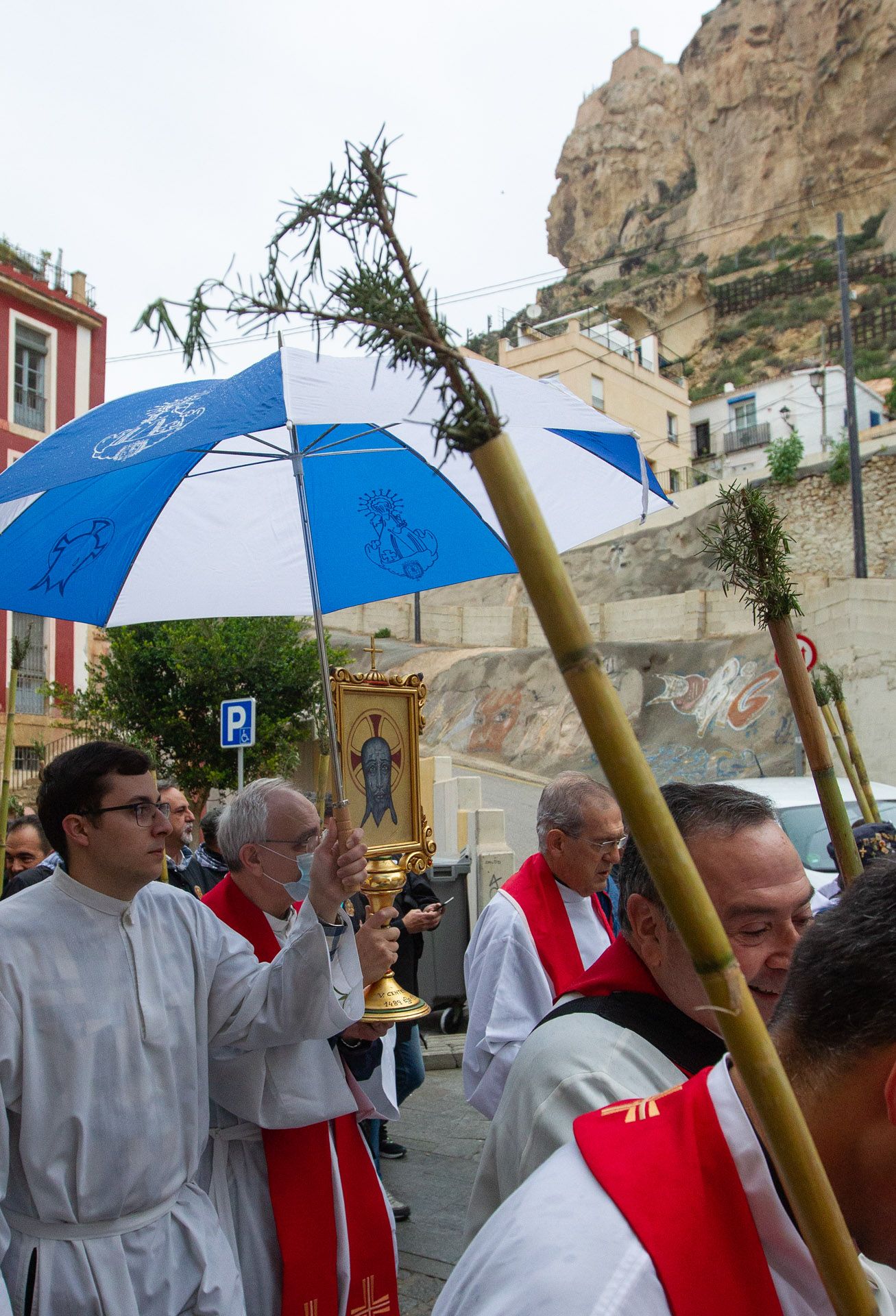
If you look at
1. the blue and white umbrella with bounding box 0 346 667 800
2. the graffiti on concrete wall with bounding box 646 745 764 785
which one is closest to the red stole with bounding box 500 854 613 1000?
the blue and white umbrella with bounding box 0 346 667 800

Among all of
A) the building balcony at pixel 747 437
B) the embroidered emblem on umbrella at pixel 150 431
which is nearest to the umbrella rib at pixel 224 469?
the embroidered emblem on umbrella at pixel 150 431

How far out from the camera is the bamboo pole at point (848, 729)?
105 inches

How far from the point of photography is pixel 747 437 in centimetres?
5269

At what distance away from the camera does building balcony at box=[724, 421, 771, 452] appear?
169 feet

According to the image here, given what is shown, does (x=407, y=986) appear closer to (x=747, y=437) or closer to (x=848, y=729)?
(x=848, y=729)

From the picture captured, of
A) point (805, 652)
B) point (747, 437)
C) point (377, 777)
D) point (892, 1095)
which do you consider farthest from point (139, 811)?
point (747, 437)

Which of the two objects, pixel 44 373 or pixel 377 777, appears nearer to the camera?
pixel 377 777

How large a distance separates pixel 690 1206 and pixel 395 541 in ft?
10.9

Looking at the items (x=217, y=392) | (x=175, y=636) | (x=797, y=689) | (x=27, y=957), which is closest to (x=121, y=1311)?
(x=27, y=957)

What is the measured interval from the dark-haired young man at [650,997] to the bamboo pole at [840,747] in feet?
1.44

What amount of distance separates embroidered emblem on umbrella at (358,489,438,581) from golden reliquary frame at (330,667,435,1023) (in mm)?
747

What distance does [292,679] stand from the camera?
21766 mm

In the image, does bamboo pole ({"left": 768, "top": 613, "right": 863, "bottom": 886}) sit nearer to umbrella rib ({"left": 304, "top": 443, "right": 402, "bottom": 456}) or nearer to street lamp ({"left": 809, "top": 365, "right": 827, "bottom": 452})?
umbrella rib ({"left": 304, "top": 443, "right": 402, "bottom": 456})

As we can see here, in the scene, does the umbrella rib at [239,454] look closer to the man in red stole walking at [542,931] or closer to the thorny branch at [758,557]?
the man in red stole walking at [542,931]
